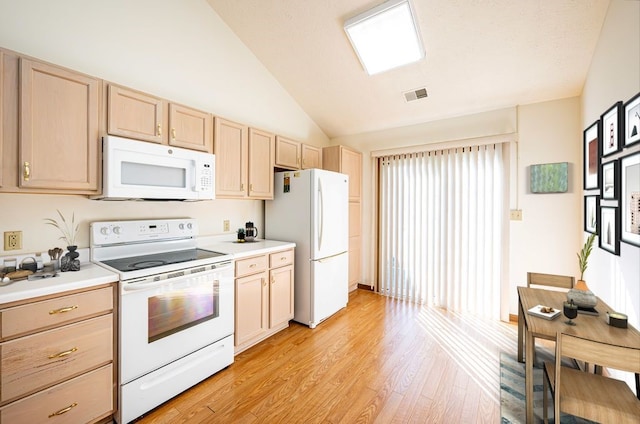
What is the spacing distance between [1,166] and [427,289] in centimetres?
412

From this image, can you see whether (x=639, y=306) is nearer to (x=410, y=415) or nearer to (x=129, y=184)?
(x=410, y=415)

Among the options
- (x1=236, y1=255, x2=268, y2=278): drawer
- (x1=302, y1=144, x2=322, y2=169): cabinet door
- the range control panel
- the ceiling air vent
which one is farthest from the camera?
(x1=302, y1=144, x2=322, y2=169): cabinet door

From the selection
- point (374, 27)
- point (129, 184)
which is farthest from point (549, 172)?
point (129, 184)

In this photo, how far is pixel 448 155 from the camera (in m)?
3.56

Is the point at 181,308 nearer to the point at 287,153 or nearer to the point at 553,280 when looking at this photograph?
the point at 287,153

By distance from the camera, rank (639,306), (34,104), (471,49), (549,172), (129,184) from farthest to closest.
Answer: (549,172) < (471,49) < (129,184) < (34,104) < (639,306)

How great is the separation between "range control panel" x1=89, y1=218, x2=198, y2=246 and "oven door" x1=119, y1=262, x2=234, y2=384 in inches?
24.8

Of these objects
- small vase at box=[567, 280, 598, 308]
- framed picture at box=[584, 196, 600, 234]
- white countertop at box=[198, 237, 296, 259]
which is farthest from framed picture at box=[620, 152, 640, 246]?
white countertop at box=[198, 237, 296, 259]

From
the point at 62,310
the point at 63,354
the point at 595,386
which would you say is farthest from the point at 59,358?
the point at 595,386

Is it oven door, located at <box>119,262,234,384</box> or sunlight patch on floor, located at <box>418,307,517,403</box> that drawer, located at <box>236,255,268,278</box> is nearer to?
oven door, located at <box>119,262,234,384</box>

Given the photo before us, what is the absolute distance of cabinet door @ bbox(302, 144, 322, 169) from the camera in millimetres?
3613

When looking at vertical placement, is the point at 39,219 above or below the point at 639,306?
above

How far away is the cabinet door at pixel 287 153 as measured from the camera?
10.6 feet

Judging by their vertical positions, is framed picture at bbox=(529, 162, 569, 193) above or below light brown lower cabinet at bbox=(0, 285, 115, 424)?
above
